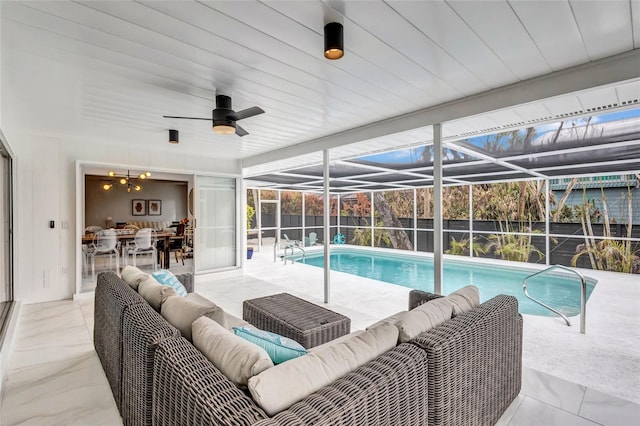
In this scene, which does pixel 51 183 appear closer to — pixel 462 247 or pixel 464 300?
pixel 464 300

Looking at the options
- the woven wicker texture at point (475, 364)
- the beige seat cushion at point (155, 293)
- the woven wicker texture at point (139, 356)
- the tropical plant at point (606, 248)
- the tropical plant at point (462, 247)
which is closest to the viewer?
the woven wicker texture at point (475, 364)

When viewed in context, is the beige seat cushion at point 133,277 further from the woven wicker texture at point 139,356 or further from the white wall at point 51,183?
the white wall at point 51,183

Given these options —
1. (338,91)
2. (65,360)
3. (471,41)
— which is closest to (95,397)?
(65,360)

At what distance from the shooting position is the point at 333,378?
126 centimetres

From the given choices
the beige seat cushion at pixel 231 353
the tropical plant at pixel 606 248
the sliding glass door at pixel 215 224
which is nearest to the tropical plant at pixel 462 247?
the tropical plant at pixel 606 248

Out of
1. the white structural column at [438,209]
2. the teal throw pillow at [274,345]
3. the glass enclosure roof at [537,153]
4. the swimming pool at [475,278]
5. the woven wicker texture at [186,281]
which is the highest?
the glass enclosure roof at [537,153]

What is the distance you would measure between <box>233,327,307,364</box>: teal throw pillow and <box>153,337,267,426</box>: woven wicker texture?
28cm

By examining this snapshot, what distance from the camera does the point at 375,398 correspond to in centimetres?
114

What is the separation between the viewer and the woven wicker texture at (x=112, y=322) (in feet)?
7.00

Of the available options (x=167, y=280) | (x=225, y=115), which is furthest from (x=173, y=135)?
(x=167, y=280)

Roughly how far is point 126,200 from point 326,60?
10735 mm

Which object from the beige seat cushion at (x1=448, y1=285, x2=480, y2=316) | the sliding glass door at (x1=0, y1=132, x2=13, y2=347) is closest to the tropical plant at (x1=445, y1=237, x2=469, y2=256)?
the beige seat cushion at (x1=448, y1=285, x2=480, y2=316)

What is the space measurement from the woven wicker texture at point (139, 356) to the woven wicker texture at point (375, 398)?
0.94 metres

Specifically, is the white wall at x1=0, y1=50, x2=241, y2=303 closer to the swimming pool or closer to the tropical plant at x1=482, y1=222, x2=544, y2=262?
the swimming pool
